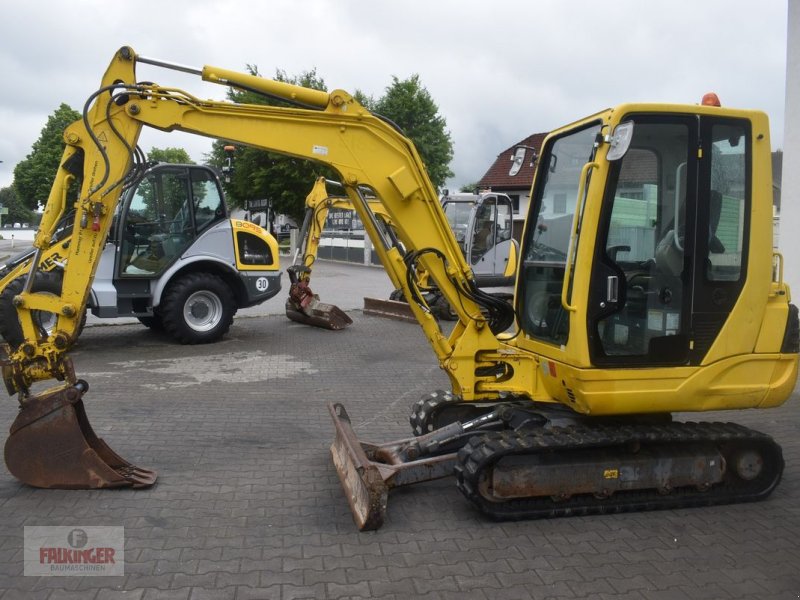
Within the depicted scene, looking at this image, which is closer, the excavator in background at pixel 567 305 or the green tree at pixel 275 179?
the excavator in background at pixel 567 305

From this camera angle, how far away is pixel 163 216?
10.9m

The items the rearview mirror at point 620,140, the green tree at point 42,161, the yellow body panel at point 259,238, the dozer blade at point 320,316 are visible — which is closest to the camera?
the rearview mirror at point 620,140

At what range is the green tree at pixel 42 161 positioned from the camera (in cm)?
4162

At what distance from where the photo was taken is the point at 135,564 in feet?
12.9

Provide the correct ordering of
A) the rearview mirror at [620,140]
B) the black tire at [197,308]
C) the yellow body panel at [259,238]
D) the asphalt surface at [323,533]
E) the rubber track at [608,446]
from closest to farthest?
the asphalt surface at [323,533], the rearview mirror at [620,140], the rubber track at [608,446], the black tire at [197,308], the yellow body panel at [259,238]

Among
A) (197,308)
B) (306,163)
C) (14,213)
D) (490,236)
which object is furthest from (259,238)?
(14,213)

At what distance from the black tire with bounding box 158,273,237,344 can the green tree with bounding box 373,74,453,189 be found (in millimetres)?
33506

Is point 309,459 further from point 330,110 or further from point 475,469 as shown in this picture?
point 330,110

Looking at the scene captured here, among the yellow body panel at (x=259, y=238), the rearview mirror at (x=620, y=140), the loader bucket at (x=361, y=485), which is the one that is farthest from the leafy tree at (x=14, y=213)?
the rearview mirror at (x=620, y=140)

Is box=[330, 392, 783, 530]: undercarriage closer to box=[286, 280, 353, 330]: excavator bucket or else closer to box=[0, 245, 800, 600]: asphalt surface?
box=[0, 245, 800, 600]: asphalt surface

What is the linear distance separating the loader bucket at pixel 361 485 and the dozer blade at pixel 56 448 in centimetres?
152

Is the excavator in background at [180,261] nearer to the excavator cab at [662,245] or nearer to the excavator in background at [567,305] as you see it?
the excavator in background at [567,305]

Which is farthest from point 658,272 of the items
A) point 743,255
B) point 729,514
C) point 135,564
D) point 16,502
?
point 16,502

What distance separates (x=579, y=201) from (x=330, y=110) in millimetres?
1873
